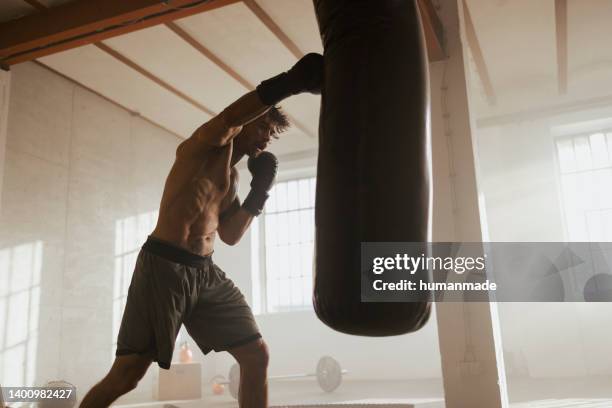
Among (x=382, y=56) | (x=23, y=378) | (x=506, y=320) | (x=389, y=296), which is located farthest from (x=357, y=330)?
(x=506, y=320)

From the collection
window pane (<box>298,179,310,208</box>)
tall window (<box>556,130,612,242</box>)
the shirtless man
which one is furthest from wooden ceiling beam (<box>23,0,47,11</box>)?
tall window (<box>556,130,612,242</box>)

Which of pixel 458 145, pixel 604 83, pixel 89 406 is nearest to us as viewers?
pixel 89 406

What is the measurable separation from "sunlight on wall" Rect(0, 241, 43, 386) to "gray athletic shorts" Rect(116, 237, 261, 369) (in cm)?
277

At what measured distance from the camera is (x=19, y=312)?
14.5 ft

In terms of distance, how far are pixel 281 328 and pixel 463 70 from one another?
4.25 meters

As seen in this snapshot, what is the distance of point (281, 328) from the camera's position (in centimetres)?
705

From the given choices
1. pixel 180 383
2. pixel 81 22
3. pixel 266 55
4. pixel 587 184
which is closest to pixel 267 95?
pixel 81 22

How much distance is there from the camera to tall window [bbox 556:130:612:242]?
6316 millimetres

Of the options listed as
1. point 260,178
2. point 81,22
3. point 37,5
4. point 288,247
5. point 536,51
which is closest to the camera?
point 260,178

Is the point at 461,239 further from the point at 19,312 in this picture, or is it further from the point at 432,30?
the point at 19,312

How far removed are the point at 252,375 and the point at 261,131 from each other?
93cm

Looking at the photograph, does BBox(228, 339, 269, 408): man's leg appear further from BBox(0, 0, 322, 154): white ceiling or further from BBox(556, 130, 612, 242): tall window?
BBox(556, 130, 612, 242): tall window

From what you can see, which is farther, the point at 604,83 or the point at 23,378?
the point at 604,83

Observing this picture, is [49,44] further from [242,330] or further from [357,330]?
[357,330]
